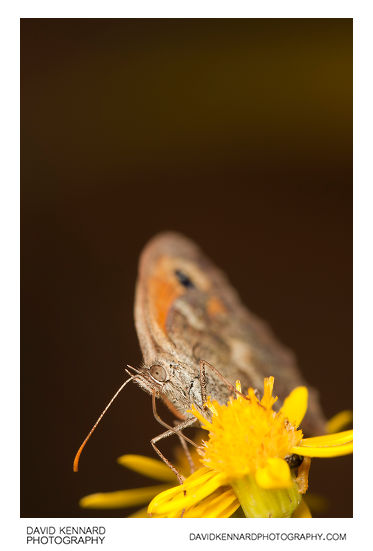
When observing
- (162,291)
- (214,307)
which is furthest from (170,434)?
(214,307)

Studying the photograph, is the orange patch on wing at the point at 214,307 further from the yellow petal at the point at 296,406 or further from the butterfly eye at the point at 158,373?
the butterfly eye at the point at 158,373

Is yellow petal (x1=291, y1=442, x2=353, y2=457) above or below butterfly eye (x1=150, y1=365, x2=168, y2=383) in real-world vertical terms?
below

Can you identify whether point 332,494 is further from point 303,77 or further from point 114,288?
point 303,77

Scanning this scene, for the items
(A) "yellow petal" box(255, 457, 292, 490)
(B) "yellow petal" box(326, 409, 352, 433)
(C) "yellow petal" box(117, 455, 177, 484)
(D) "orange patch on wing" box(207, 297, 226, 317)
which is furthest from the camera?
(D) "orange patch on wing" box(207, 297, 226, 317)

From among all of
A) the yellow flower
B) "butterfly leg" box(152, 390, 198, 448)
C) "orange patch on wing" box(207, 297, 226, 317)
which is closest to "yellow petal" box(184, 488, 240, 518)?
the yellow flower

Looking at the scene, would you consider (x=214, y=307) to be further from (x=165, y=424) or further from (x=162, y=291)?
(x=165, y=424)

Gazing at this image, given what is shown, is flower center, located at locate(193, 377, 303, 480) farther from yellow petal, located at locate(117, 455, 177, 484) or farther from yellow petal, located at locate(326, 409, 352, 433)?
yellow petal, located at locate(326, 409, 352, 433)
